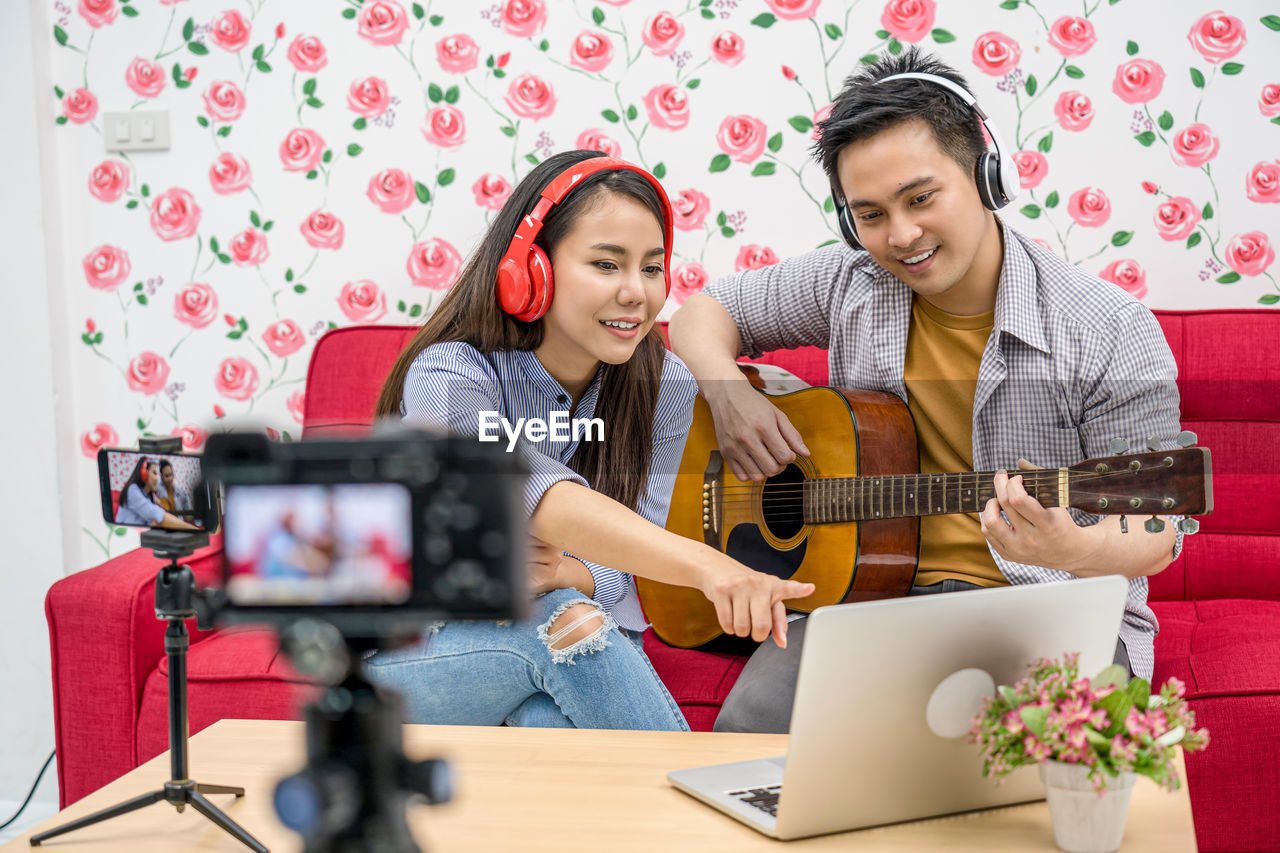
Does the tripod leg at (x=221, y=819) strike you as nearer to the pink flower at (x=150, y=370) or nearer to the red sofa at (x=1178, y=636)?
the red sofa at (x=1178, y=636)

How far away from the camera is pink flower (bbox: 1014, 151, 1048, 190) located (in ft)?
6.66

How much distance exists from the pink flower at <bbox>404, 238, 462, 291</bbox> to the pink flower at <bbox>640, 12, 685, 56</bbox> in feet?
1.97

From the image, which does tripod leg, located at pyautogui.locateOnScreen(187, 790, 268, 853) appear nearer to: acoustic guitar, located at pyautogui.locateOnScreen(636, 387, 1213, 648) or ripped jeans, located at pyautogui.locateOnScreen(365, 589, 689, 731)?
ripped jeans, located at pyautogui.locateOnScreen(365, 589, 689, 731)

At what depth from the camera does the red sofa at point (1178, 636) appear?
1.33 meters

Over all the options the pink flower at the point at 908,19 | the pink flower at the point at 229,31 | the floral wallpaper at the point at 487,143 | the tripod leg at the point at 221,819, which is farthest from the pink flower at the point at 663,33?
the tripod leg at the point at 221,819

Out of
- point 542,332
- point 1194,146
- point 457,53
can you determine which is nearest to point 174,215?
point 457,53

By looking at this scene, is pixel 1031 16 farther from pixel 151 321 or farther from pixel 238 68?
pixel 151 321

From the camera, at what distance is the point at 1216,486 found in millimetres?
1801

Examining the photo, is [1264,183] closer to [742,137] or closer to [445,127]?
[742,137]

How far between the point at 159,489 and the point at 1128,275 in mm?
1841

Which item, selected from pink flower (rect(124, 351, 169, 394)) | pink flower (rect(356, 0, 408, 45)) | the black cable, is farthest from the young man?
the black cable

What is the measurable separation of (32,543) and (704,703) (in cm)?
168

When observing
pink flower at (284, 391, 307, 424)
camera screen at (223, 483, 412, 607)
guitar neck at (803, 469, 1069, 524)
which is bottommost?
guitar neck at (803, 469, 1069, 524)

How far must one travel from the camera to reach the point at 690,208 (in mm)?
2162
